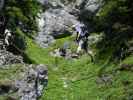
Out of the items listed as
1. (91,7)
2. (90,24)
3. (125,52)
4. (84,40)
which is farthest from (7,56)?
(91,7)

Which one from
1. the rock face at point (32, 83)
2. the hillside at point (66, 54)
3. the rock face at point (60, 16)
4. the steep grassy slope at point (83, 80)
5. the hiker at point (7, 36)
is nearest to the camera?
the rock face at point (32, 83)

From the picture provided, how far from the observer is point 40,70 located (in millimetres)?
36906

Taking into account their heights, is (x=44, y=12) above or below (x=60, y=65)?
above

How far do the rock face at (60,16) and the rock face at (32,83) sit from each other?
857 inches

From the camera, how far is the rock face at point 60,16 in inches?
2495

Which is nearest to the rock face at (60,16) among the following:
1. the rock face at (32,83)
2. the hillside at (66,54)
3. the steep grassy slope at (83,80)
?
the hillside at (66,54)

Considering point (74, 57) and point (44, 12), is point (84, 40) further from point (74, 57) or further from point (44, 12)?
point (44, 12)

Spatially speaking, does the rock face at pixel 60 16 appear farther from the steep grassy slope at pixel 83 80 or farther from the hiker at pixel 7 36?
the steep grassy slope at pixel 83 80

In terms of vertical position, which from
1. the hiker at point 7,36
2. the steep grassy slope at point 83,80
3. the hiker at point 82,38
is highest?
the hiker at point 7,36

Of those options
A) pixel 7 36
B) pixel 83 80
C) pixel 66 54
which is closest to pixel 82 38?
pixel 66 54

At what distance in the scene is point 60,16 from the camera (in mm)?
68938

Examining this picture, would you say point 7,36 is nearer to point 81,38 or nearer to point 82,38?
point 82,38

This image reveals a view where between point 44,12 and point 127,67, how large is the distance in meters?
33.6

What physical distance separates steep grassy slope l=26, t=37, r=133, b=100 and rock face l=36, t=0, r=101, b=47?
10816mm
